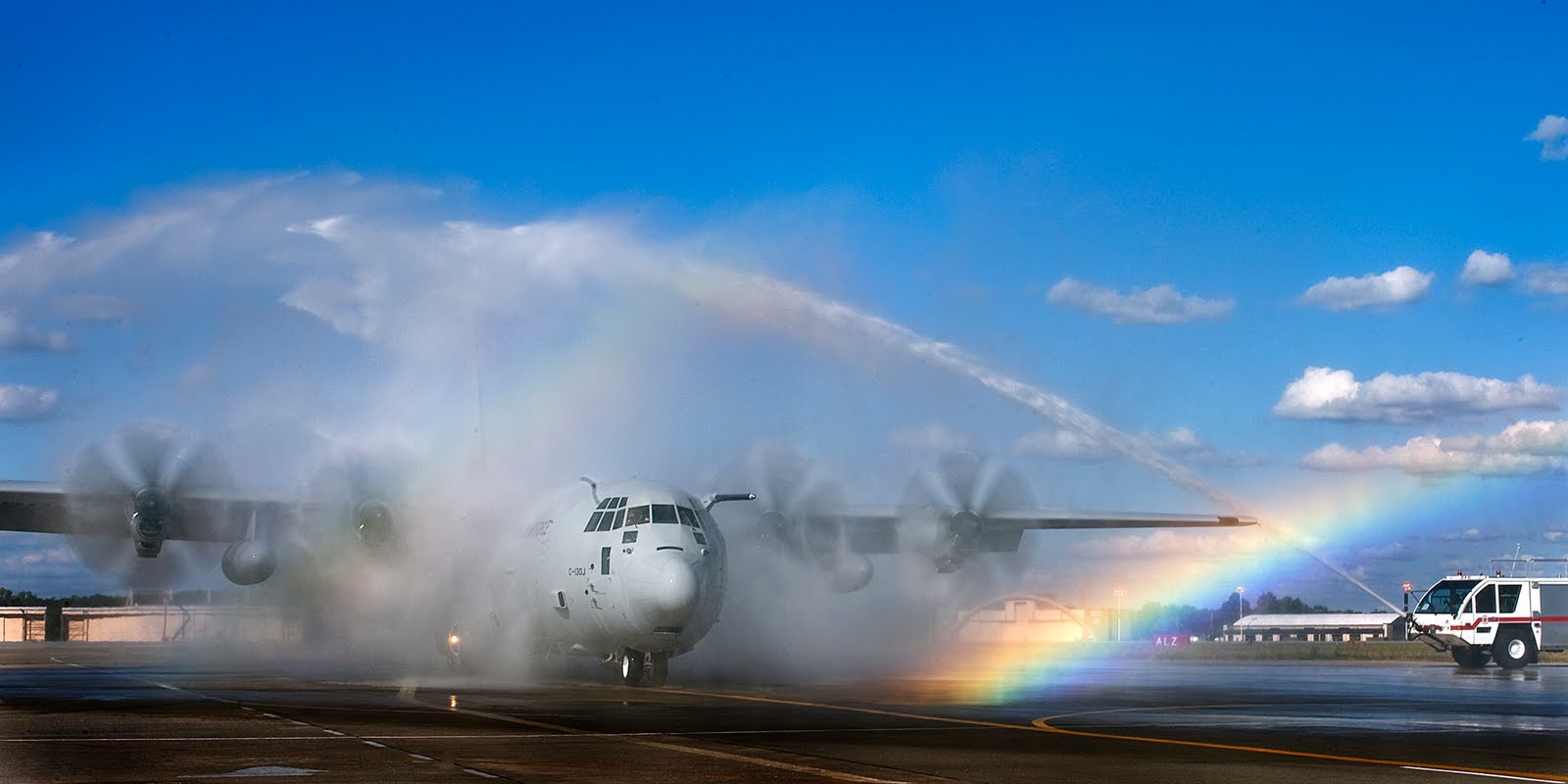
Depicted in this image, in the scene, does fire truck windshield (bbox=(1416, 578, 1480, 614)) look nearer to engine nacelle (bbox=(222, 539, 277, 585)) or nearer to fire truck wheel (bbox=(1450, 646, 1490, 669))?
fire truck wheel (bbox=(1450, 646, 1490, 669))

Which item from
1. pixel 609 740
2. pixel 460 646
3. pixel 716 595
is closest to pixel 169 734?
pixel 609 740

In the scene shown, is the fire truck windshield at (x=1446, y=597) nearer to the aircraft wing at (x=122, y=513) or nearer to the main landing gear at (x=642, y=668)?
the main landing gear at (x=642, y=668)

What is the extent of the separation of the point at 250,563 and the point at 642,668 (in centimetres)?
1257

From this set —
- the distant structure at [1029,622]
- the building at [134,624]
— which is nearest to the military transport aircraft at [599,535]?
the building at [134,624]

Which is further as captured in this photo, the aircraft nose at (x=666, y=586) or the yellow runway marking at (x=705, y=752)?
the aircraft nose at (x=666, y=586)

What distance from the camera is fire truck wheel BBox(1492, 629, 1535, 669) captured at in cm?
3962

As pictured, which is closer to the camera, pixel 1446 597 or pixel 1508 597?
pixel 1508 597

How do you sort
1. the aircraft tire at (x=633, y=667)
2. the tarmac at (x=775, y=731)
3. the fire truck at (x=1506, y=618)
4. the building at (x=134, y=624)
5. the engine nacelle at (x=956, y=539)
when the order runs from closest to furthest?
1. the tarmac at (x=775, y=731)
2. the aircraft tire at (x=633, y=667)
3. the engine nacelle at (x=956, y=539)
4. the fire truck at (x=1506, y=618)
5. the building at (x=134, y=624)

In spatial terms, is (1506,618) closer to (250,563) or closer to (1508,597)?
(1508,597)

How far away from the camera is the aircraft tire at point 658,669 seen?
92.2 ft

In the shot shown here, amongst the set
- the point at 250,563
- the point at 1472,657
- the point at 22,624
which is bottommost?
the point at 22,624

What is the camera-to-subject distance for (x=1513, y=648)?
39.8 metres

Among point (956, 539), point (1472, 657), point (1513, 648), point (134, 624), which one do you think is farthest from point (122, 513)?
point (134, 624)

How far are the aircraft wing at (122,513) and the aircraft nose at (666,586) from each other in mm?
14670
